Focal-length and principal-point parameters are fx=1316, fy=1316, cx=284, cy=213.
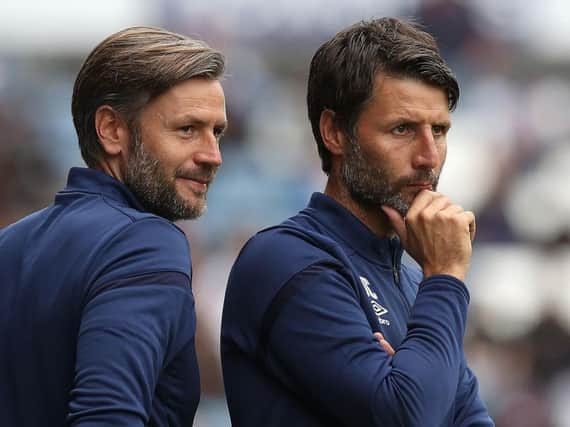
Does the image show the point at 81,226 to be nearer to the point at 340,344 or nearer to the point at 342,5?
the point at 340,344

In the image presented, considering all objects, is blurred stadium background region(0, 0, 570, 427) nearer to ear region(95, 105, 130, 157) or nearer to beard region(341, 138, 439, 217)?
beard region(341, 138, 439, 217)

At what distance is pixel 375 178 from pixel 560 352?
6642 millimetres

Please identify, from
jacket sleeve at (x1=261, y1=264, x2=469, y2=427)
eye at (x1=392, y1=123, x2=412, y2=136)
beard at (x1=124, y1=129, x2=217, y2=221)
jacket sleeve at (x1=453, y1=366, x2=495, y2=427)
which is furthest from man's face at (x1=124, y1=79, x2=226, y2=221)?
jacket sleeve at (x1=453, y1=366, x2=495, y2=427)

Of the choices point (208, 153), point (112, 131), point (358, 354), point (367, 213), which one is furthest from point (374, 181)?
point (112, 131)

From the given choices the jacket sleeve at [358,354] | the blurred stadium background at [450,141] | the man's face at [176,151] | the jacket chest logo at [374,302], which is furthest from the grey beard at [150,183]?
the blurred stadium background at [450,141]

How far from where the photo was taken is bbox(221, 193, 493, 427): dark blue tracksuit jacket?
262 centimetres

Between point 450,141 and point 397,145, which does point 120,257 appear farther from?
point 450,141

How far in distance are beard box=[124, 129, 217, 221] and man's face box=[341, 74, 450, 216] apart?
44 centimetres

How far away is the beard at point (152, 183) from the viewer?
277 centimetres

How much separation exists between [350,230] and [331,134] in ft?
0.83

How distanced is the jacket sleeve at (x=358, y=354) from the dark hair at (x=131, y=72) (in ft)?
1.64

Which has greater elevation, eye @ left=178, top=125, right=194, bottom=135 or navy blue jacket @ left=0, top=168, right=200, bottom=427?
eye @ left=178, top=125, right=194, bottom=135

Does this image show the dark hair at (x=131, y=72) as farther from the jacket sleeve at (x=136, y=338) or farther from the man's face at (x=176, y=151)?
the jacket sleeve at (x=136, y=338)

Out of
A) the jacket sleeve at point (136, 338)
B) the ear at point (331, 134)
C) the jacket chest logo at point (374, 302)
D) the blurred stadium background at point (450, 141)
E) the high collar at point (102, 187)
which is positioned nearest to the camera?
the jacket sleeve at point (136, 338)
